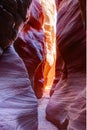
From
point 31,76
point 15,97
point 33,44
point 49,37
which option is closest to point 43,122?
point 15,97

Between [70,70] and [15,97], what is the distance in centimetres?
33

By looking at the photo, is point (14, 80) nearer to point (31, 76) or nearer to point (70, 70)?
point (70, 70)

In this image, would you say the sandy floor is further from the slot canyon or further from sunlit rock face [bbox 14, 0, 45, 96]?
sunlit rock face [bbox 14, 0, 45, 96]

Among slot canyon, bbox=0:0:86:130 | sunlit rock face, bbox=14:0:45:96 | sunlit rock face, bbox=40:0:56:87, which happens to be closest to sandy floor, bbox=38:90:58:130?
slot canyon, bbox=0:0:86:130

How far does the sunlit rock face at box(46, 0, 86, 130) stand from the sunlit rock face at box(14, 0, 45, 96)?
488 mm

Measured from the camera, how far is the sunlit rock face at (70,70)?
1.54m

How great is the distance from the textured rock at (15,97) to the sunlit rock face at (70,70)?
13 cm

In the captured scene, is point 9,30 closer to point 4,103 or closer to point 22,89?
point 22,89

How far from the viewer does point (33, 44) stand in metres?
2.43

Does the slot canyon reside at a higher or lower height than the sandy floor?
higher

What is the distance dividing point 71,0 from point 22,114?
2.38 ft

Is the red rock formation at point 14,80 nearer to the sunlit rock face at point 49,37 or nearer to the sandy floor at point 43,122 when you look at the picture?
the sandy floor at point 43,122

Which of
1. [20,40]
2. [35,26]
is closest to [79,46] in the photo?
[20,40]

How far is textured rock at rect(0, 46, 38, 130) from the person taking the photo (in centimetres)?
152
